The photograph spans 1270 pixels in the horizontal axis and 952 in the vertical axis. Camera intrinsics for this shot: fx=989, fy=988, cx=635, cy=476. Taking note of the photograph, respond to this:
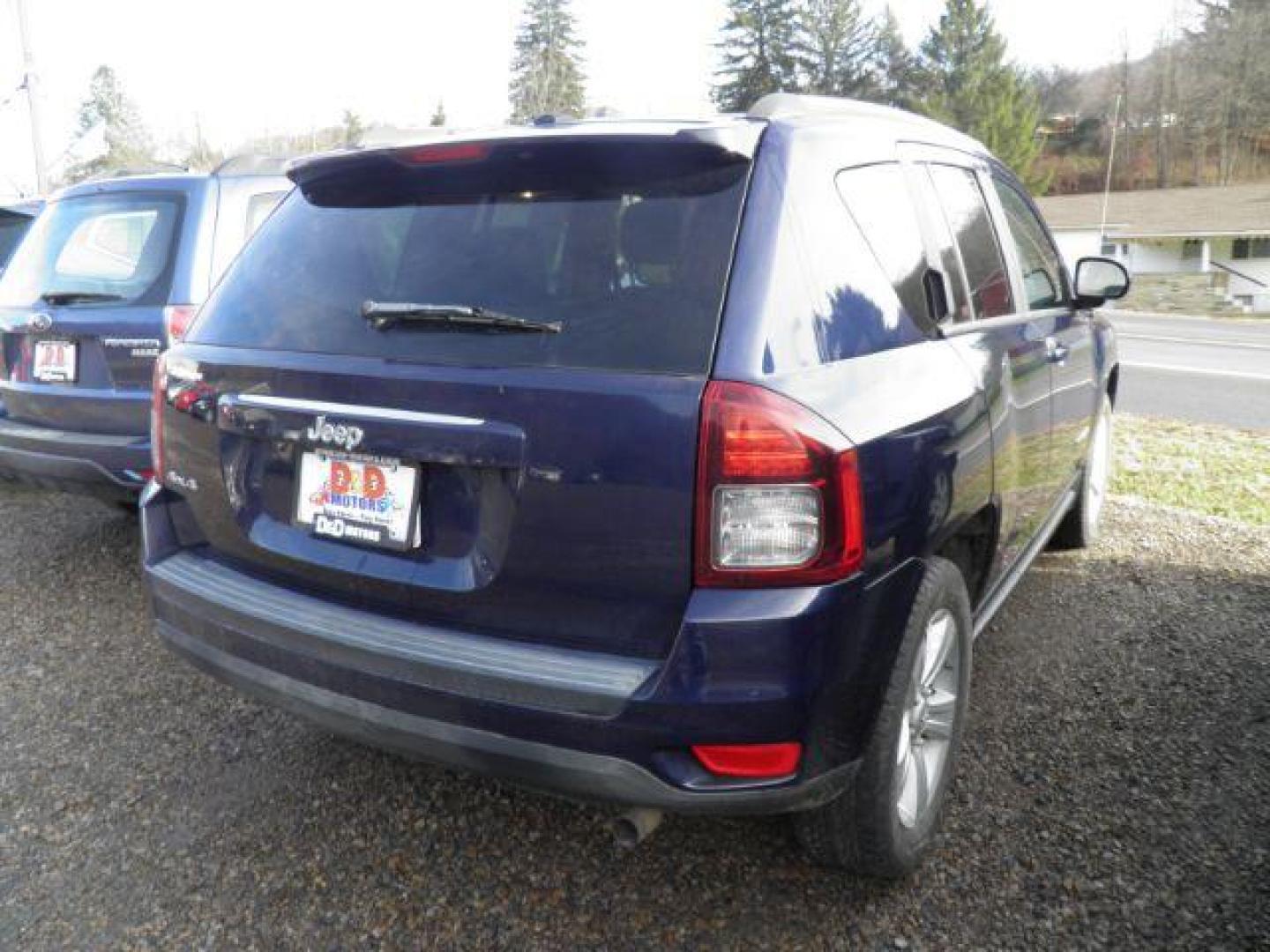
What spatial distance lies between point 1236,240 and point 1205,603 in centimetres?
4634

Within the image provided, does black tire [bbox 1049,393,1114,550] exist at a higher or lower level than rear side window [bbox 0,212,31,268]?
lower

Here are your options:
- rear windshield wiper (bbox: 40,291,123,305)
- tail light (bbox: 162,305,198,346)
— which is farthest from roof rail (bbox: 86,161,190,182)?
tail light (bbox: 162,305,198,346)

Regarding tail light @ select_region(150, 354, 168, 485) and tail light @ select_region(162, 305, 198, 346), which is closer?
tail light @ select_region(150, 354, 168, 485)

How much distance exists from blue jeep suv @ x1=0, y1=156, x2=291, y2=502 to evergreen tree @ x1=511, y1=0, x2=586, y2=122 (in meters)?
61.3

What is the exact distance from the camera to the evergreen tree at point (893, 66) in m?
59.1

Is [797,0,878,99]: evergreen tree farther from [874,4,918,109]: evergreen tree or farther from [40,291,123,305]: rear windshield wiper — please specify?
[40,291,123,305]: rear windshield wiper

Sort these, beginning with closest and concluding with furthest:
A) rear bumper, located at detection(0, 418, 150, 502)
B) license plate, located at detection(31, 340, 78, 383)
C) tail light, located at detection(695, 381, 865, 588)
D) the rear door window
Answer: tail light, located at detection(695, 381, 865, 588) < the rear door window < rear bumper, located at detection(0, 418, 150, 502) < license plate, located at detection(31, 340, 78, 383)

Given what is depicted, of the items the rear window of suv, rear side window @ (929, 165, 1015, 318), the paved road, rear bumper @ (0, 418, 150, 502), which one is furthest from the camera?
the paved road

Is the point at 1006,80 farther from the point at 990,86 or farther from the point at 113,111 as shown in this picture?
the point at 113,111

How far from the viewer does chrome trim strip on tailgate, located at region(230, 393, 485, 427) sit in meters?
2.00

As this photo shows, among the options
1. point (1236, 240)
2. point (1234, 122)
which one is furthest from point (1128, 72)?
point (1236, 240)

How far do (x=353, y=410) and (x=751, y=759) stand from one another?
1096 millimetres

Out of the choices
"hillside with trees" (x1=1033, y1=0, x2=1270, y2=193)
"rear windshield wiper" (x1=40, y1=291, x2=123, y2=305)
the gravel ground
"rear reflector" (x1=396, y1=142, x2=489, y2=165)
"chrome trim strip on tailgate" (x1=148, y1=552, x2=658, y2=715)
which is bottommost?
the gravel ground

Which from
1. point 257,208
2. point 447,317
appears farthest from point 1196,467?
point 447,317
